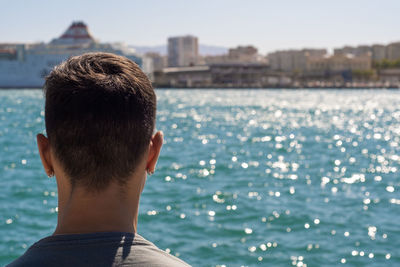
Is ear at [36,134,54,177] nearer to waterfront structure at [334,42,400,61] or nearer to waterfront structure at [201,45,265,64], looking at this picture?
waterfront structure at [201,45,265,64]

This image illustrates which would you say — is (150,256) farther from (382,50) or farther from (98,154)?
(382,50)

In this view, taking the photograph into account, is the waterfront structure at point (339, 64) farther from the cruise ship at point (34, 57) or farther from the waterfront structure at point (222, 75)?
the cruise ship at point (34, 57)

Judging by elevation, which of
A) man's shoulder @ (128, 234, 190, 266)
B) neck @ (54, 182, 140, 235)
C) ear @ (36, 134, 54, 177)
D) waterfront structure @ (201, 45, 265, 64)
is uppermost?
waterfront structure @ (201, 45, 265, 64)

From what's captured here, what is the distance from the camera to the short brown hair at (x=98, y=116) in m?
1.09

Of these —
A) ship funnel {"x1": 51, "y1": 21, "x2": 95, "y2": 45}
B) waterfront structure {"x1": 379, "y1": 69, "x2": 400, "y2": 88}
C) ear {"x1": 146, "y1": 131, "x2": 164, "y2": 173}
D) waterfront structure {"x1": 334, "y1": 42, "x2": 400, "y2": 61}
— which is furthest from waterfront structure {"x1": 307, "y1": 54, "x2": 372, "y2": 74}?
ear {"x1": 146, "y1": 131, "x2": 164, "y2": 173}

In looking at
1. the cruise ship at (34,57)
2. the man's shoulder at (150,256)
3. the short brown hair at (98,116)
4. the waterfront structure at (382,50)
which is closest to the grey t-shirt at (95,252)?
the man's shoulder at (150,256)

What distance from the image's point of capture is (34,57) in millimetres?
92812

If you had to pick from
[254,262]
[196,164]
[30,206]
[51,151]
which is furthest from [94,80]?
[196,164]

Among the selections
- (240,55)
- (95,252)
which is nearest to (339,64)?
(240,55)

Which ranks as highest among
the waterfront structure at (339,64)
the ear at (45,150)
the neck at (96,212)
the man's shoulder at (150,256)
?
the waterfront structure at (339,64)

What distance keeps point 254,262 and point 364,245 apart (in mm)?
1673

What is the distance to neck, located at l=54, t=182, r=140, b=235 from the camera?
1.12 m

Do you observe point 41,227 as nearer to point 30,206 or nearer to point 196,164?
point 30,206

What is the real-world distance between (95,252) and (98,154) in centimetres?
21
